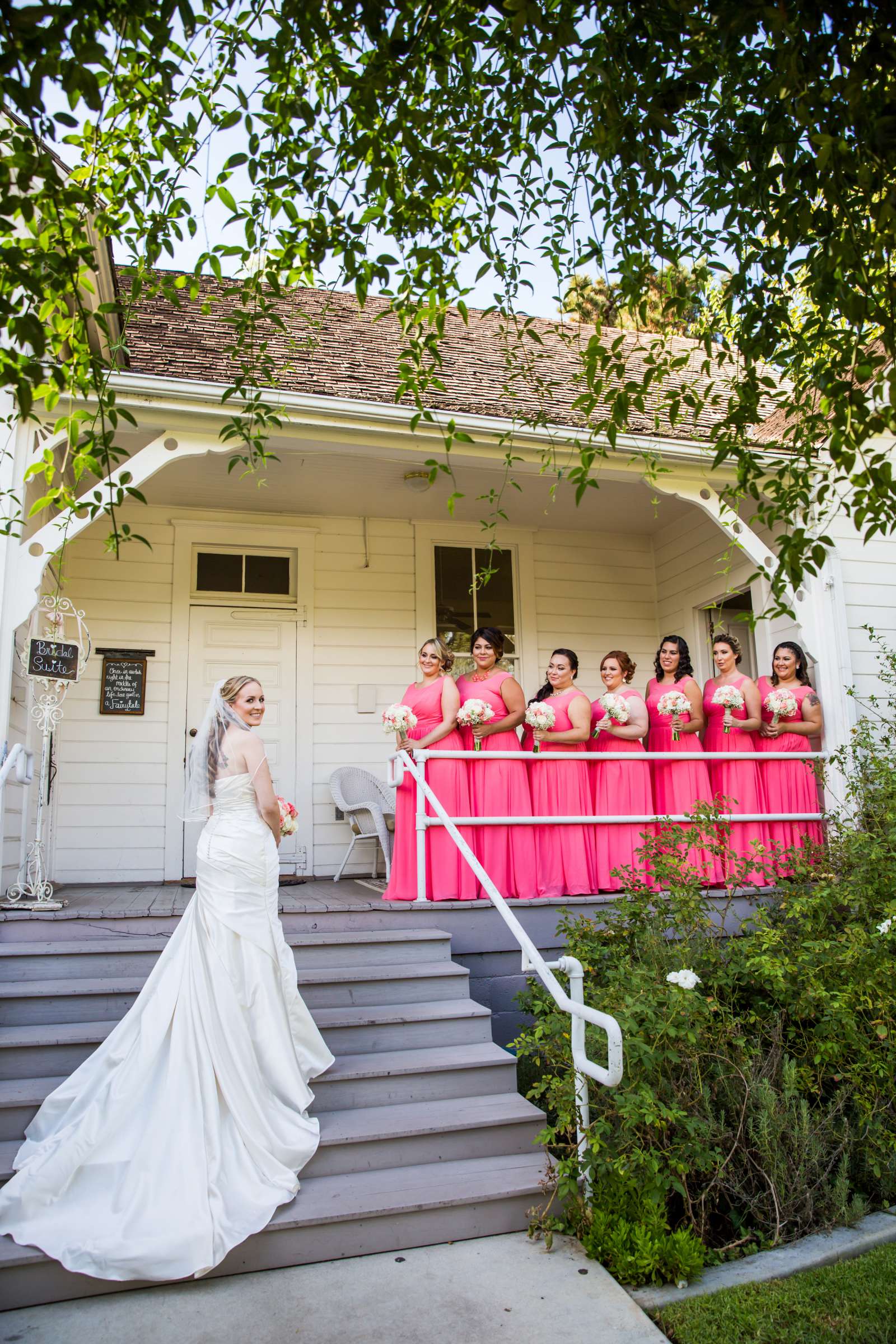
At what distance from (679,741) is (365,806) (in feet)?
8.19

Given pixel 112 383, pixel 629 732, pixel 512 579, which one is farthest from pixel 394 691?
pixel 112 383

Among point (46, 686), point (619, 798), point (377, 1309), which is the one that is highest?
point (46, 686)

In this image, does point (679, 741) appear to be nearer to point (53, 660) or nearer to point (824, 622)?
point (824, 622)

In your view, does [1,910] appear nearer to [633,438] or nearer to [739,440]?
[739,440]

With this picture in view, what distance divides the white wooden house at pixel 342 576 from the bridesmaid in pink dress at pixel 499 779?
4.39 feet

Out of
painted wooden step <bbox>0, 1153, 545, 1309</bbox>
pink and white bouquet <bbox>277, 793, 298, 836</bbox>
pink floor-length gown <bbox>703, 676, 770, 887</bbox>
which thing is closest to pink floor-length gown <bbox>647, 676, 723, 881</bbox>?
pink floor-length gown <bbox>703, 676, 770, 887</bbox>

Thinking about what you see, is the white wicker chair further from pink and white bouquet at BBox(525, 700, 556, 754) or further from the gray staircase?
the gray staircase

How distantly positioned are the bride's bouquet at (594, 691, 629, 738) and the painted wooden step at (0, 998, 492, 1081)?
240 centimetres

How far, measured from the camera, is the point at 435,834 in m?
6.35

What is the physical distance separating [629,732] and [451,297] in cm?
352

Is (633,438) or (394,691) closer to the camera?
(633,438)

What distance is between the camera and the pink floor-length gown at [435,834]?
6242 millimetres

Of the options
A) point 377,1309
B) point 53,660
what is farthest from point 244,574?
point 377,1309

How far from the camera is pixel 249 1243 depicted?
Result: 141 inches
